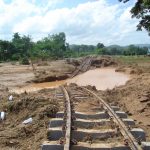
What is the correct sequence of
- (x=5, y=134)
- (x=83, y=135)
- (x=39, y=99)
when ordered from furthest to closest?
(x=39, y=99), (x=5, y=134), (x=83, y=135)

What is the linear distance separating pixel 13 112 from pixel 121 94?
7.57m

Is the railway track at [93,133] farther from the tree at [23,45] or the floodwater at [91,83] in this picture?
the tree at [23,45]

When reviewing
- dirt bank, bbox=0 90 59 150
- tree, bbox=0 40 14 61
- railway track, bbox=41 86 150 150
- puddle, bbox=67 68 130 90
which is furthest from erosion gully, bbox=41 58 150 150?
tree, bbox=0 40 14 61

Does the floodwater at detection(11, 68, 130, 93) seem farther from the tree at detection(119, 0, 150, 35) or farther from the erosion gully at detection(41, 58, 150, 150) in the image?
the erosion gully at detection(41, 58, 150, 150)

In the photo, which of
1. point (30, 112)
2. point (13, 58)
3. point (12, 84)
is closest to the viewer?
point (30, 112)

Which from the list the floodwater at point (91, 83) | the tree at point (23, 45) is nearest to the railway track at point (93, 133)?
the floodwater at point (91, 83)

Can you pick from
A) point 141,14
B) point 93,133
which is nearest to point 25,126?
point 93,133

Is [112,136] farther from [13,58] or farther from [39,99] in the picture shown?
[13,58]

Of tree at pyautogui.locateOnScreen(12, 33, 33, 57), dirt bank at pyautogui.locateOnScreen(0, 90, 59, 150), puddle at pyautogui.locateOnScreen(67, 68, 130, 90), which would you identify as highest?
tree at pyautogui.locateOnScreen(12, 33, 33, 57)

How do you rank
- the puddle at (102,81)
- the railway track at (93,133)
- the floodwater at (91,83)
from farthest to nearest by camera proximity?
1. the puddle at (102,81)
2. the floodwater at (91,83)
3. the railway track at (93,133)

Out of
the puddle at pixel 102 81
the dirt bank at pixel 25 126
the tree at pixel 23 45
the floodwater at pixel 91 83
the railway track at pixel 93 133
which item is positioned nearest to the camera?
the railway track at pixel 93 133

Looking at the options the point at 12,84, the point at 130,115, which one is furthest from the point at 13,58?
the point at 130,115

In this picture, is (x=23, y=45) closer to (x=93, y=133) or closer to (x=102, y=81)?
(x=102, y=81)

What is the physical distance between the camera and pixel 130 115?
12.9 metres
